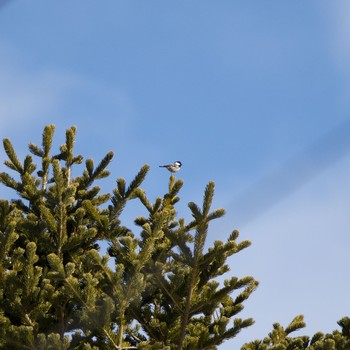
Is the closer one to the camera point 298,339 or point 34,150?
point 298,339

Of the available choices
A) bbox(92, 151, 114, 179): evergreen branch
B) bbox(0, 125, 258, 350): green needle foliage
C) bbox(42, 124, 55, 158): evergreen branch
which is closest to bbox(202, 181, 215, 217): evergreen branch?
bbox(0, 125, 258, 350): green needle foliage

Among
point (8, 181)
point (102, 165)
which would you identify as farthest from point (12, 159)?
point (102, 165)

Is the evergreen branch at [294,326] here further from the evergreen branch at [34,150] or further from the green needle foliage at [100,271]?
the evergreen branch at [34,150]

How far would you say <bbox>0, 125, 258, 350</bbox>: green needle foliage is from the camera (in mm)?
9586

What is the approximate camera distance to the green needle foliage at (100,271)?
959 cm

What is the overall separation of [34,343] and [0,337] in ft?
1.89

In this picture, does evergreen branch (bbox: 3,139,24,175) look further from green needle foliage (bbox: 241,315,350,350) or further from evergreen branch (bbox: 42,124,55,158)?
green needle foliage (bbox: 241,315,350,350)

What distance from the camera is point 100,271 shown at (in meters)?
10.8

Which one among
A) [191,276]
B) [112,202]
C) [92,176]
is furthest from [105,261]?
[92,176]

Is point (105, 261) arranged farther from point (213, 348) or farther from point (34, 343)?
point (213, 348)

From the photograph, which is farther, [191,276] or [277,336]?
[277,336]

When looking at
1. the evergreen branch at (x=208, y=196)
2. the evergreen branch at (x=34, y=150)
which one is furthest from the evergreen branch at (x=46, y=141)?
the evergreen branch at (x=208, y=196)

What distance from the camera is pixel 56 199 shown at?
10891mm

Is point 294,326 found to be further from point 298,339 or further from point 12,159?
point 12,159
